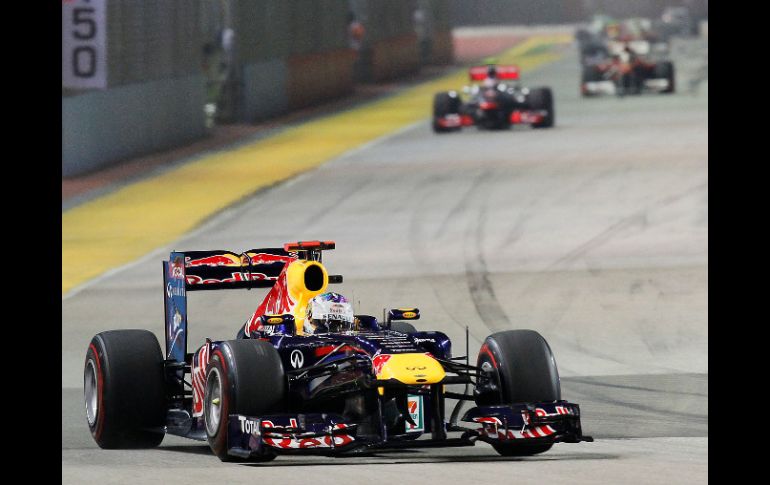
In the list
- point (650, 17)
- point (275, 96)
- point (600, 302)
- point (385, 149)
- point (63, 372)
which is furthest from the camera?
point (650, 17)

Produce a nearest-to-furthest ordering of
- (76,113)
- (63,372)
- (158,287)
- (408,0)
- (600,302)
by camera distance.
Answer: (63,372) < (600,302) < (158,287) < (76,113) < (408,0)

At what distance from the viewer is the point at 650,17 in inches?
4724

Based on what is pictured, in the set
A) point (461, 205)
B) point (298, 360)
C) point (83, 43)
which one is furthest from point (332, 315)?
point (83, 43)

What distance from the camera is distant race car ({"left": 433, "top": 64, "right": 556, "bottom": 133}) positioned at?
4919cm

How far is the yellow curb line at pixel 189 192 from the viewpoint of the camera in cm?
3177

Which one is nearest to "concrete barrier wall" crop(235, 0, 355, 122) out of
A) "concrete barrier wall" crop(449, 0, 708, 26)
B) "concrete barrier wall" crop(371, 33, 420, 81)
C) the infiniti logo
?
"concrete barrier wall" crop(371, 33, 420, 81)

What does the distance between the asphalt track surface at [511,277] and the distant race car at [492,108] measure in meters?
0.58

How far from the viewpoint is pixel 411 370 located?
14.0 meters

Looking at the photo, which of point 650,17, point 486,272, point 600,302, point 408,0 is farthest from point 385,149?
point 650,17

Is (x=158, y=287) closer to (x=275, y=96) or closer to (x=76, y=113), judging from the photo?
(x=76, y=113)

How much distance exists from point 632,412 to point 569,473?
485 cm

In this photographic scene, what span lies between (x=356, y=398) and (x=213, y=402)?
119 centimetres

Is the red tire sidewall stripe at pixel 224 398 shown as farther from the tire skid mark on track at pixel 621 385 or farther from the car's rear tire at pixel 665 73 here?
the car's rear tire at pixel 665 73

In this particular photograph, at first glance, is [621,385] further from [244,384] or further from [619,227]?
[619,227]
